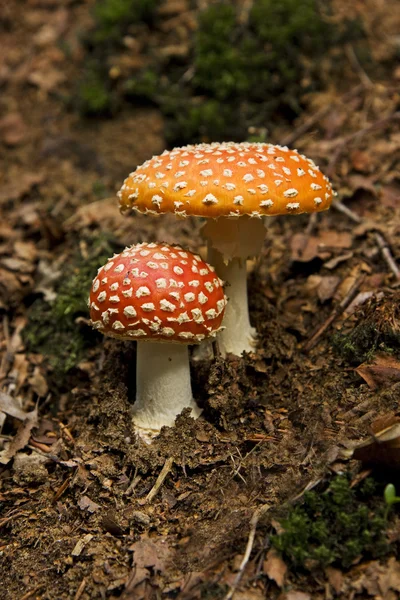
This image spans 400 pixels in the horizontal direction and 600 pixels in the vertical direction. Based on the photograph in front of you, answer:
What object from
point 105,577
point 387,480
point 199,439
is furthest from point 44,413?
point 387,480

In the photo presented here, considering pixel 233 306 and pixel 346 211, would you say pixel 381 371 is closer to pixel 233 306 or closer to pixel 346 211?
pixel 233 306

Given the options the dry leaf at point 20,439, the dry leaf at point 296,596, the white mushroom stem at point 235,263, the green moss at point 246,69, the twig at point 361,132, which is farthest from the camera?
the green moss at point 246,69

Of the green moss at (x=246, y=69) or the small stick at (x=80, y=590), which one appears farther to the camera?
the green moss at (x=246, y=69)

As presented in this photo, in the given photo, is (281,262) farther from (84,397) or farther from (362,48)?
(362,48)

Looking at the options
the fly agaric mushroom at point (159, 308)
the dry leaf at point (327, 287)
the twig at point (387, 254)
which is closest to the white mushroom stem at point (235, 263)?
the fly agaric mushroom at point (159, 308)

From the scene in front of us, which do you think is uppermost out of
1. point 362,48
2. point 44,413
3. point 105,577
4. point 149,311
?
point 362,48

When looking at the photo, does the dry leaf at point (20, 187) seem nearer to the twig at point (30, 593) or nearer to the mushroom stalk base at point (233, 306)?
the mushroom stalk base at point (233, 306)

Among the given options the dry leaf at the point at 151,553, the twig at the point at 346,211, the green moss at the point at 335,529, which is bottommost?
the dry leaf at the point at 151,553
